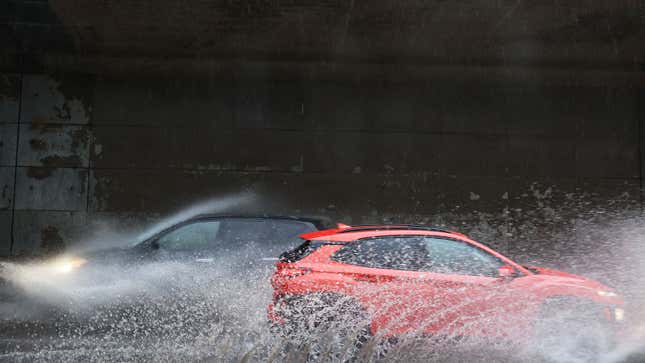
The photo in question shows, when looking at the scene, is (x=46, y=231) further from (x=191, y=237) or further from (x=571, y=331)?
(x=571, y=331)

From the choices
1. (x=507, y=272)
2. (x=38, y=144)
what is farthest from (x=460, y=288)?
(x=38, y=144)

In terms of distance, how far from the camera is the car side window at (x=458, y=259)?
18.8 ft

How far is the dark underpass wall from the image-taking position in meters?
13.0

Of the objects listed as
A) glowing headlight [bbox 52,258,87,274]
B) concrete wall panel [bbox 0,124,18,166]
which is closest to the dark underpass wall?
concrete wall panel [bbox 0,124,18,166]

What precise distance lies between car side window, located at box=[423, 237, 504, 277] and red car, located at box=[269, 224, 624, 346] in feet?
0.03

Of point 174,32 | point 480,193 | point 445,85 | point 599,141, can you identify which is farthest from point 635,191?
point 174,32

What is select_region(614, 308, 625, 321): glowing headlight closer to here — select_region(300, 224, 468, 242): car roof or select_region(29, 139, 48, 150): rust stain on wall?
select_region(300, 224, 468, 242): car roof

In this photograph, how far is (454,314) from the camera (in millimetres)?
5312

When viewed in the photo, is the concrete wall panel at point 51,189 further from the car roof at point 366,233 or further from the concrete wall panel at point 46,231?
the car roof at point 366,233

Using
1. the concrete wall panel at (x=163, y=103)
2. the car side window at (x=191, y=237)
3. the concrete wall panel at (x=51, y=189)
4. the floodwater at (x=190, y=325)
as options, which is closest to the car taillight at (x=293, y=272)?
the floodwater at (x=190, y=325)

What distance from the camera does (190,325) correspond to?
6.91 m

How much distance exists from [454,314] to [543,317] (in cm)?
95

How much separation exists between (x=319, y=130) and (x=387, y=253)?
789 cm

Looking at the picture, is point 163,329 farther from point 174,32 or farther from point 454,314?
point 174,32
